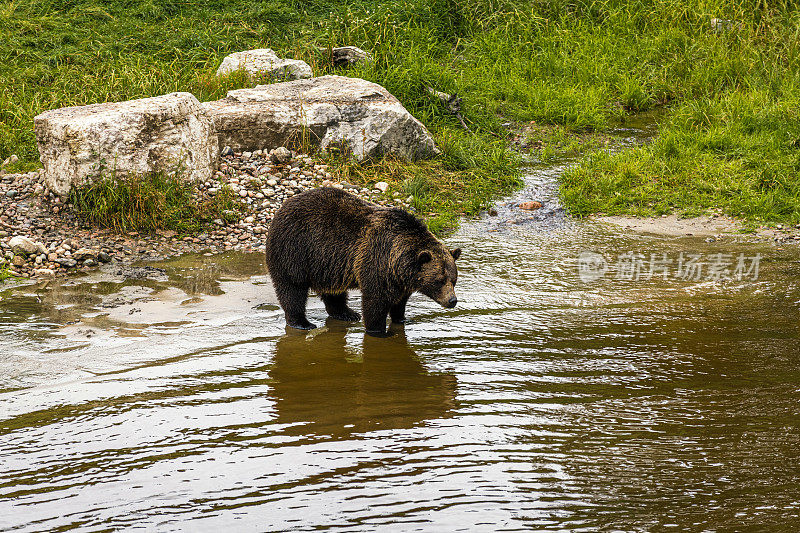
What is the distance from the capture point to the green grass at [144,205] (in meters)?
9.04

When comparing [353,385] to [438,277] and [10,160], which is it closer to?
[438,277]

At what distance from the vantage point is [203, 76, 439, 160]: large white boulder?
10617 millimetres

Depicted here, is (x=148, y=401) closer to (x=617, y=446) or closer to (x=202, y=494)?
(x=202, y=494)

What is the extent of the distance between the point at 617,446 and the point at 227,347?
312 centimetres

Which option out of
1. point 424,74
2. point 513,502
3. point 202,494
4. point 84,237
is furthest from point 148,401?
point 424,74

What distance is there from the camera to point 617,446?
15.7 feet

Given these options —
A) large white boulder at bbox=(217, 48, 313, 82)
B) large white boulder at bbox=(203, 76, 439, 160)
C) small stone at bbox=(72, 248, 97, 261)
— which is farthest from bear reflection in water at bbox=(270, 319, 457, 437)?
large white boulder at bbox=(217, 48, 313, 82)

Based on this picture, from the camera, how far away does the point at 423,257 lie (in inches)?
265

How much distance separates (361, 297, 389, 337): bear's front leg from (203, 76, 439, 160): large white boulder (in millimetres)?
4196

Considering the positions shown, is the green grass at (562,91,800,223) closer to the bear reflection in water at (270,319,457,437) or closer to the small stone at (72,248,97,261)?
the bear reflection in water at (270,319,457,437)

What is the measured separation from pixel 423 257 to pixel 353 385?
1.41m

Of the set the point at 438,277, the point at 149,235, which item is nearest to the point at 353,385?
the point at 438,277

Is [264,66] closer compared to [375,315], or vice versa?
[375,315]

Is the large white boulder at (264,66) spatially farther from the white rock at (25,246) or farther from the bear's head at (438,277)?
the bear's head at (438,277)
